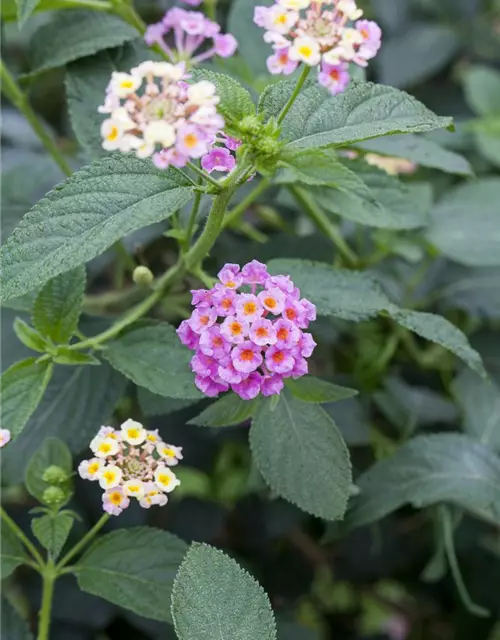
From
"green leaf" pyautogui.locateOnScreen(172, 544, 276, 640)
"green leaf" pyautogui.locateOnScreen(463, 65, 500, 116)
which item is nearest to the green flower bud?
"green leaf" pyautogui.locateOnScreen(172, 544, 276, 640)

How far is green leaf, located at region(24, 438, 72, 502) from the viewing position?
719 millimetres

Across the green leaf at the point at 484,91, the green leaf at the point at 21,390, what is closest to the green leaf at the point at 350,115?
the green leaf at the point at 21,390

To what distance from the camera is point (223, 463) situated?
4.28ft

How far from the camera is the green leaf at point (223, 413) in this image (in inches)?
27.4

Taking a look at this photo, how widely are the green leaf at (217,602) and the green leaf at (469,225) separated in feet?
1.78

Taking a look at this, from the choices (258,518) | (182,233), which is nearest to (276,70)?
(182,233)

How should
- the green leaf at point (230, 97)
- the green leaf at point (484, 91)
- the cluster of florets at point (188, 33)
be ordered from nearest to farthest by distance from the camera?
1. the green leaf at point (230, 97)
2. the cluster of florets at point (188, 33)
3. the green leaf at point (484, 91)

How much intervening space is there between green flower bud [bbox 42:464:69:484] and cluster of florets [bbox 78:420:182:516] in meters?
0.04

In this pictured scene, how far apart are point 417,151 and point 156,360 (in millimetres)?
373

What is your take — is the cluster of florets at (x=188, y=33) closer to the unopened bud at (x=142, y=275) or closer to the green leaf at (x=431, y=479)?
the unopened bud at (x=142, y=275)

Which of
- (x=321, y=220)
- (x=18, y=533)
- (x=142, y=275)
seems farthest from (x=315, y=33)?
(x=18, y=533)

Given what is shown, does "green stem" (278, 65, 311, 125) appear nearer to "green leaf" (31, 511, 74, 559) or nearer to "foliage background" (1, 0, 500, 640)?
"foliage background" (1, 0, 500, 640)

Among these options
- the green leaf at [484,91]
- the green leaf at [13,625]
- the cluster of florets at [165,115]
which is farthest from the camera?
the green leaf at [484,91]

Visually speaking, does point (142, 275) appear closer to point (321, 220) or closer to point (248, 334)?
point (248, 334)
